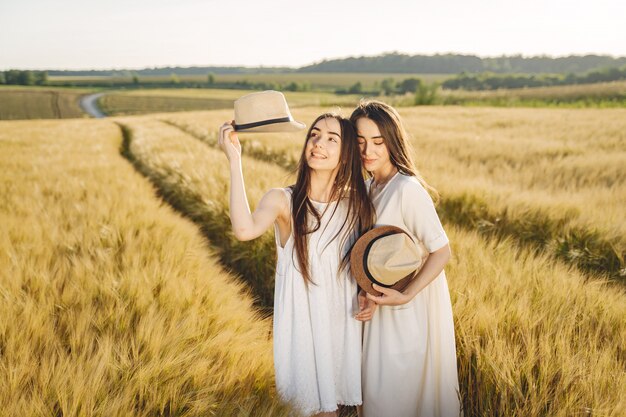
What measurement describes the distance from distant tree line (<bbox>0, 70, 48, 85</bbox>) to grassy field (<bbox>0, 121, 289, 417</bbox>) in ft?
337

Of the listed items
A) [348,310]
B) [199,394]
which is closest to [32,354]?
[199,394]

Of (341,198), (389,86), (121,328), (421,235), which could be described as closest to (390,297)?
(421,235)

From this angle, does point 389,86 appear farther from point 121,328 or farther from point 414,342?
point 121,328

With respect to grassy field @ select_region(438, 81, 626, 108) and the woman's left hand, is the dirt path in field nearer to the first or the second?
grassy field @ select_region(438, 81, 626, 108)

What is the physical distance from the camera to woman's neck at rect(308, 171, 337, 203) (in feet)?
5.88

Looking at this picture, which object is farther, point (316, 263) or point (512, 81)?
point (512, 81)

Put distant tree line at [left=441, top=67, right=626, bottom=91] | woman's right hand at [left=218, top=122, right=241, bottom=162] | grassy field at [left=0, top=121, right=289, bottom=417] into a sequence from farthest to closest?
distant tree line at [left=441, top=67, right=626, bottom=91]
woman's right hand at [left=218, top=122, right=241, bottom=162]
grassy field at [left=0, top=121, right=289, bottom=417]

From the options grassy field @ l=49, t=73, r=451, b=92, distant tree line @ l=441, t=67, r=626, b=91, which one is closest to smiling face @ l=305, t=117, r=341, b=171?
distant tree line @ l=441, t=67, r=626, b=91

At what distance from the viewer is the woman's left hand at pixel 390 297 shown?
157cm

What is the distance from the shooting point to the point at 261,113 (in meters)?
1.72

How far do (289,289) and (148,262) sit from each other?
3.98ft

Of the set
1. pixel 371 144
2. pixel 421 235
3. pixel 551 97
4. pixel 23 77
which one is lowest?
pixel 421 235

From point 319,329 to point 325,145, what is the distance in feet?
2.42

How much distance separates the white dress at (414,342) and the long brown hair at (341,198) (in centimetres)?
7
